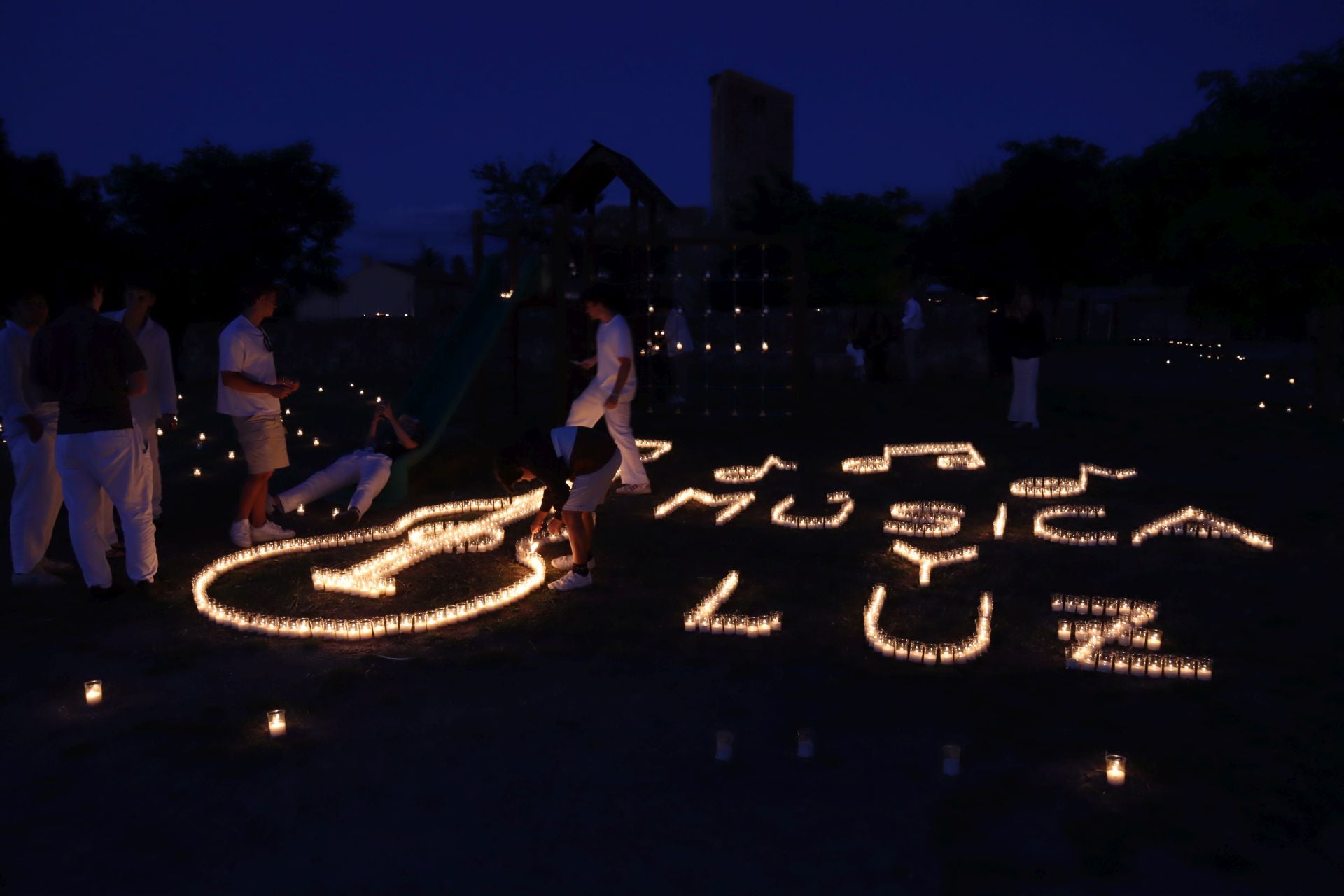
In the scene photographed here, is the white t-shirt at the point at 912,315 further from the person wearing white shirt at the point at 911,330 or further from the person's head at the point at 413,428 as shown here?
the person's head at the point at 413,428

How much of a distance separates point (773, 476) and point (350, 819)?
8.33 m

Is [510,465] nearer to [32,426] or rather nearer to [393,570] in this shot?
[393,570]

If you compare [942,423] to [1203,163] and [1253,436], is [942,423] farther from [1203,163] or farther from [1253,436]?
[1203,163]

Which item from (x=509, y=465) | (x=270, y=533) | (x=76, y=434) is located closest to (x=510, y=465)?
(x=509, y=465)

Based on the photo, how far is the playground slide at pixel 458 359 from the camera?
10.7 metres

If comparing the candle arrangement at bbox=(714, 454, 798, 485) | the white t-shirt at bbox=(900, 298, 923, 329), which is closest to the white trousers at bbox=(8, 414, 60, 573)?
the candle arrangement at bbox=(714, 454, 798, 485)

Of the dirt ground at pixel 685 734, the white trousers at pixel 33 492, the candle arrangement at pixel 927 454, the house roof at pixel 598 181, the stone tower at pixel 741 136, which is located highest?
the stone tower at pixel 741 136

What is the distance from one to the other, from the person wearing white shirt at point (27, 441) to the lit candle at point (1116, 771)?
7.07m

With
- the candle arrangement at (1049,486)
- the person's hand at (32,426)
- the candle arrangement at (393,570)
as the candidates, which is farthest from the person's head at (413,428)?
the candle arrangement at (1049,486)

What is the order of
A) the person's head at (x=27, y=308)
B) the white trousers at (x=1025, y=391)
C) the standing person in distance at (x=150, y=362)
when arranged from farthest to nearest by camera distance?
the white trousers at (x=1025, y=391) → the standing person in distance at (x=150, y=362) → the person's head at (x=27, y=308)

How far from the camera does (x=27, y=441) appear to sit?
713cm

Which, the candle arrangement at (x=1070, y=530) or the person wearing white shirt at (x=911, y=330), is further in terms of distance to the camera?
the person wearing white shirt at (x=911, y=330)

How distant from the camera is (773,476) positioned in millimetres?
12008

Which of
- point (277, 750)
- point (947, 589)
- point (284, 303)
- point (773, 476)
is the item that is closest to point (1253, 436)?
point (773, 476)
